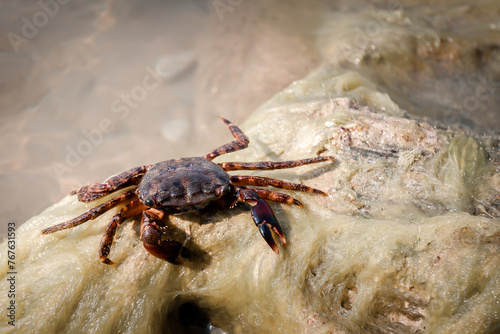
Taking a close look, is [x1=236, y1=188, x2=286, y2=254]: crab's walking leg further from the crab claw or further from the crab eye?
the crab eye

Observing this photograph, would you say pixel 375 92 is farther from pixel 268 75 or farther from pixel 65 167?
pixel 65 167

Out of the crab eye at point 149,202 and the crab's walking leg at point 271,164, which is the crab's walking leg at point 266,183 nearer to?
the crab's walking leg at point 271,164

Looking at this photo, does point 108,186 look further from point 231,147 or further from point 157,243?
point 231,147

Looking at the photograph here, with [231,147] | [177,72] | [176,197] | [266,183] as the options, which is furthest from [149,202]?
[177,72]

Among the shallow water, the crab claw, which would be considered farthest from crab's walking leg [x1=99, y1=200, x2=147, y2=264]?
the shallow water

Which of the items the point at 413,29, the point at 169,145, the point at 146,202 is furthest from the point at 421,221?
the point at 413,29

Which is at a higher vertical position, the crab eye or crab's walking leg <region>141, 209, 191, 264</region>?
the crab eye

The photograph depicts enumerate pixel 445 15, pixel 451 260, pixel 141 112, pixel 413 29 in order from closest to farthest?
pixel 451 260, pixel 141 112, pixel 413 29, pixel 445 15
